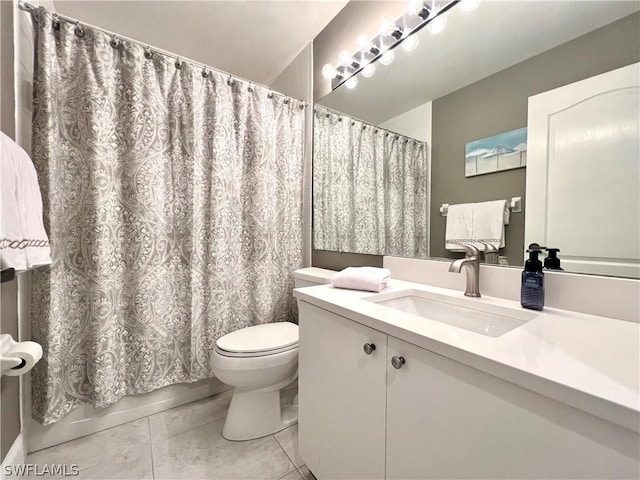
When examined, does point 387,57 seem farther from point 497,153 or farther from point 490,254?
point 490,254

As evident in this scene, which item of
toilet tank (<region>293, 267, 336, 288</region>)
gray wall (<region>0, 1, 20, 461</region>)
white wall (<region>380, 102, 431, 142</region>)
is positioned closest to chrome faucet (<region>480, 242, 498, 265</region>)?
→ white wall (<region>380, 102, 431, 142</region>)

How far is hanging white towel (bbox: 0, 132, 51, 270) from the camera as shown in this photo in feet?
2.65

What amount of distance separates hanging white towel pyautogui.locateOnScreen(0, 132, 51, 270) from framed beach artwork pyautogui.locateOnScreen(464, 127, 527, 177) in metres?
1.58

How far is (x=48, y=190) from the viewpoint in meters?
1.14

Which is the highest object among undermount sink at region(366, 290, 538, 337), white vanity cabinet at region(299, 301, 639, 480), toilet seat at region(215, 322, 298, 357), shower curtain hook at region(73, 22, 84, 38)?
shower curtain hook at region(73, 22, 84, 38)

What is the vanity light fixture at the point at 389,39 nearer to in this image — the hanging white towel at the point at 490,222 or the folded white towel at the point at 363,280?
the hanging white towel at the point at 490,222

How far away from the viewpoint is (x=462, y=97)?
1080 millimetres

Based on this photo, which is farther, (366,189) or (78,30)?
(366,189)

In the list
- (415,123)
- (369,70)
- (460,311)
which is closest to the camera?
(460,311)

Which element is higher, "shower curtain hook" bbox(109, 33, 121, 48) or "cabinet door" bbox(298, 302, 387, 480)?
"shower curtain hook" bbox(109, 33, 121, 48)

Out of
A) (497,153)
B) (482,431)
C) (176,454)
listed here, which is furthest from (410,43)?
(176,454)

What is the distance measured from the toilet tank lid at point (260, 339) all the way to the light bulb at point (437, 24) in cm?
157

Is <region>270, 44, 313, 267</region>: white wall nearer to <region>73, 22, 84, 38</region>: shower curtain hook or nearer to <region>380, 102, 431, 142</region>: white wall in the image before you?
<region>380, 102, 431, 142</region>: white wall

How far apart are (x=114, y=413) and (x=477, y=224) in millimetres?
1955
